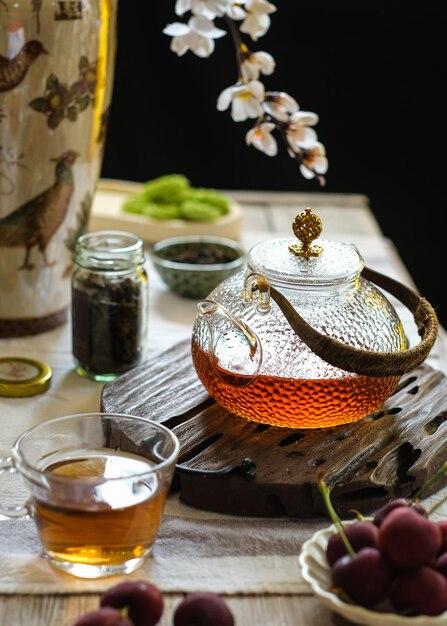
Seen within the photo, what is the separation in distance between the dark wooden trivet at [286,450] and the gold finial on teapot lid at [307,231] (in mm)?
180

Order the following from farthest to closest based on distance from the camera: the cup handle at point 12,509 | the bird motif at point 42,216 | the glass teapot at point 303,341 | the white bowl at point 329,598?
the bird motif at point 42,216
the glass teapot at point 303,341
the cup handle at point 12,509
the white bowl at point 329,598

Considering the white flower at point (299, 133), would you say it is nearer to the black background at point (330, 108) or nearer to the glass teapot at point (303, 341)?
the glass teapot at point (303, 341)

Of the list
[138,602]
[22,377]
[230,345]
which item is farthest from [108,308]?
[138,602]

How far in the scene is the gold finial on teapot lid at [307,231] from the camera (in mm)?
978

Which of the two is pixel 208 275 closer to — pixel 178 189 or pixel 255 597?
pixel 178 189

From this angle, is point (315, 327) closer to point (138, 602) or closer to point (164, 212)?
point (138, 602)

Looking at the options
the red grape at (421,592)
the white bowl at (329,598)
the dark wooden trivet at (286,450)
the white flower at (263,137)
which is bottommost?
the dark wooden trivet at (286,450)

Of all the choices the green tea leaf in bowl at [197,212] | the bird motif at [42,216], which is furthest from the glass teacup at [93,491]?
the green tea leaf in bowl at [197,212]

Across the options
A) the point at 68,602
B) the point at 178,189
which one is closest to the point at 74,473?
the point at 68,602

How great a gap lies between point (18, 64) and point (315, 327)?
0.49 metres

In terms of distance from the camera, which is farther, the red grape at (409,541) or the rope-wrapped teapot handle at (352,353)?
the rope-wrapped teapot handle at (352,353)

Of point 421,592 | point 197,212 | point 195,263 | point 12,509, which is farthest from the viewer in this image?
point 197,212

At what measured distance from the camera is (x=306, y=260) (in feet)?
3.23

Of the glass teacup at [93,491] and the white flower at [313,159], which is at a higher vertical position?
the white flower at [313,159]
